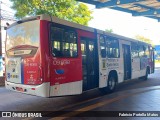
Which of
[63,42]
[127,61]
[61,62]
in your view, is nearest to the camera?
[61,62]

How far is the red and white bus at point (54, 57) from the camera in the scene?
22.0 ft

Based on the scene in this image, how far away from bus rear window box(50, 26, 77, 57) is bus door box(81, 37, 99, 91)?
2.11 feet

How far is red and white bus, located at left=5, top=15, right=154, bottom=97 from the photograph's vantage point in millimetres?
6711

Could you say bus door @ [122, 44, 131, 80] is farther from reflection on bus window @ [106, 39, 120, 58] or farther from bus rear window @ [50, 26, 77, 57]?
bus rear window @ [50, 26, 77, 57]

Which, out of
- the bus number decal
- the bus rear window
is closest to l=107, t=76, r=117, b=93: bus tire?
the bus rear window

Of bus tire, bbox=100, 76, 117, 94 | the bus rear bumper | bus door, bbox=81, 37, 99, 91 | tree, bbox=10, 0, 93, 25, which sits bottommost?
bus tire, bbox=100, 76, 117, 94

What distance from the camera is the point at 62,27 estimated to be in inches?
289

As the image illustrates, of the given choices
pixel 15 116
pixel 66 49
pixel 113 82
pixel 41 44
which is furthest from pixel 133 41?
pixel 15 116

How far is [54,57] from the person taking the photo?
6.91 meters

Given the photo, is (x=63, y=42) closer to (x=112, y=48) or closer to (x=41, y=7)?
(x=112, y=48)

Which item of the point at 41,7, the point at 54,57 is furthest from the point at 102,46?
the point at 41,7

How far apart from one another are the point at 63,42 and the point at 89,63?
1.88 meters

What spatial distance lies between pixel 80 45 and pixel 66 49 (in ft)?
2.87

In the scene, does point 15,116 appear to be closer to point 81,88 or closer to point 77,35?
point 81,88
